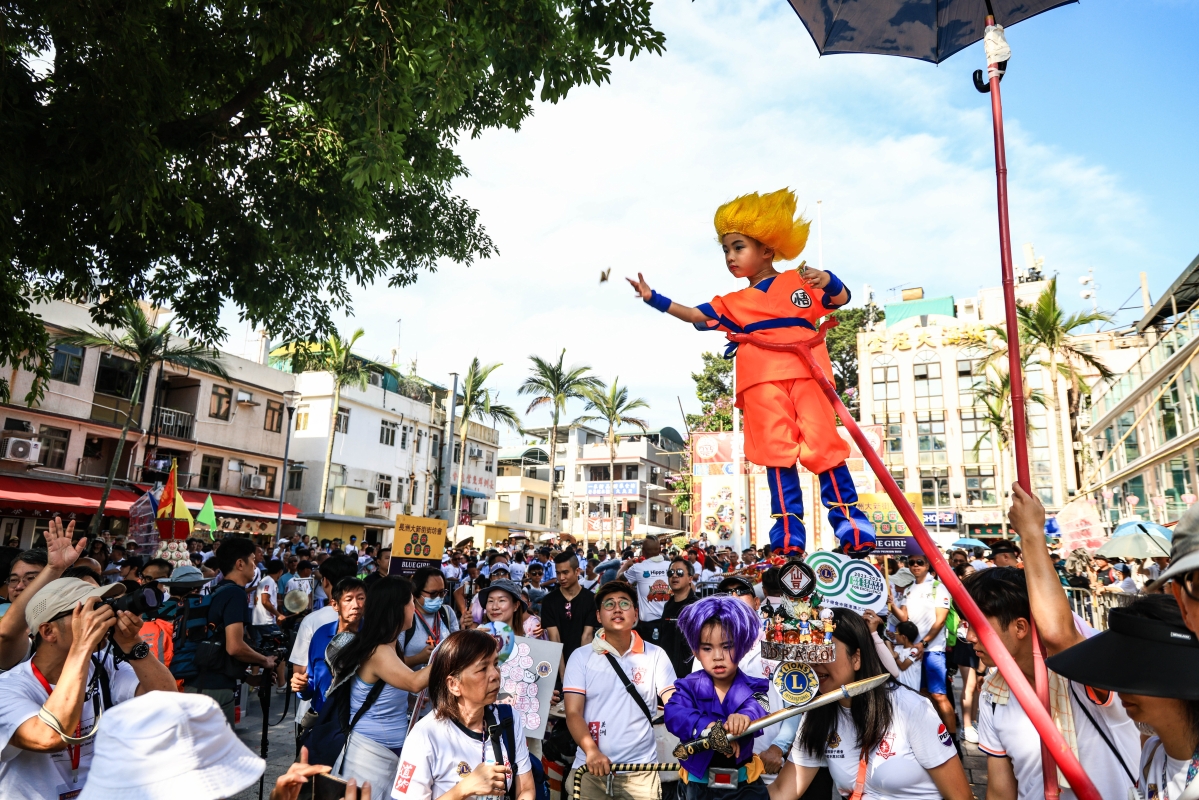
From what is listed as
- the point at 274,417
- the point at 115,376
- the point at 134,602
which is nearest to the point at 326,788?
the point at 134,602

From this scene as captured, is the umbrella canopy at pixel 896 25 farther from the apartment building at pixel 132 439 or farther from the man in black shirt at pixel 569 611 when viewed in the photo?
the apartment building at pixel 132 439

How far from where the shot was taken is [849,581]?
3.63 m

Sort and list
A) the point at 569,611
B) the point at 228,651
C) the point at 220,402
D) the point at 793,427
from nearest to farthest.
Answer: the point at 793,427 < the point at 228,651 < the point at 569,611 < the point at 220,402

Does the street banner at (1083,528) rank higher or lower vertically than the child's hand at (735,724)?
higher

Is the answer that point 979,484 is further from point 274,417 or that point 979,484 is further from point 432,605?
point 432,605

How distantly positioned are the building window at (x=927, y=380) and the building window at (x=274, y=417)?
117 feet

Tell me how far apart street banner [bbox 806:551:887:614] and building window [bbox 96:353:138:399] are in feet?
92.4

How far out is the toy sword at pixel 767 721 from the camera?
287 cm

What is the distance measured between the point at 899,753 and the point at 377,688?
2592mm

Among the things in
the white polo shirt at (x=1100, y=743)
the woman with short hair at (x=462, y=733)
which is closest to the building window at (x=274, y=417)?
the woman with short hair at (x=462, y=733)

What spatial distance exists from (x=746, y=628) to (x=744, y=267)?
181cm

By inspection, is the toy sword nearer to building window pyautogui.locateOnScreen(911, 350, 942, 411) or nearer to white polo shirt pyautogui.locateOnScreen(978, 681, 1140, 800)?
white polo shirt pyautogui.locateOnScreen(978, 681, 1140, 800)

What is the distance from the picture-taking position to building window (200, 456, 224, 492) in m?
29.8

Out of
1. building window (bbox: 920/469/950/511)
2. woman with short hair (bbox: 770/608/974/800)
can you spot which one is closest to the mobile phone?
woman with short hair (bbox: 770/608/974/800)
